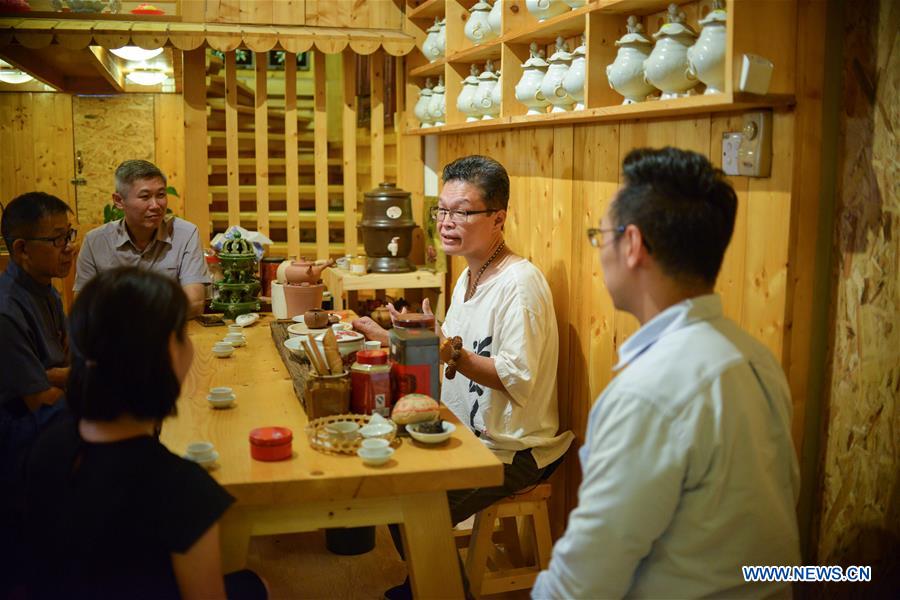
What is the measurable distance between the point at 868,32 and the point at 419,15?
3494mm

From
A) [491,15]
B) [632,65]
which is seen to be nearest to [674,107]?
[632,65]

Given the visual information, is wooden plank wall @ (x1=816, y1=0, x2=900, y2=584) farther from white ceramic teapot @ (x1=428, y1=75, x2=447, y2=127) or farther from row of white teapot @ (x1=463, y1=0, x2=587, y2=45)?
white ceramic teapot @ (x1=428, y1=75, x2=447, y2=127)

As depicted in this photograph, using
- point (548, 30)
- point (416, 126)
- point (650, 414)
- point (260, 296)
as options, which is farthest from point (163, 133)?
point (650, 414)

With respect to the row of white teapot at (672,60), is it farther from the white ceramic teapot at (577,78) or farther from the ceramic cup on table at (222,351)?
the ceramic cup on table at (222,351)

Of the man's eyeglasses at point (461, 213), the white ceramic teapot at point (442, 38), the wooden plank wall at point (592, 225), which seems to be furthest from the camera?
the white ceramic teapot at point (442, 38)

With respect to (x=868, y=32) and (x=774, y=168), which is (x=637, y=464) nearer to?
(x=774, y=168)

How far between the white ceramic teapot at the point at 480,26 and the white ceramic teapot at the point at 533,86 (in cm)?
58

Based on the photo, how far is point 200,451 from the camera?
1957 mm

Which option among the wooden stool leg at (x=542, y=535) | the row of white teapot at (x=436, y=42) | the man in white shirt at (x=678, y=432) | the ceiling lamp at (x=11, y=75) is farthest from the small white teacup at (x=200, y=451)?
the ceiling lamp at (x=11, y=75)

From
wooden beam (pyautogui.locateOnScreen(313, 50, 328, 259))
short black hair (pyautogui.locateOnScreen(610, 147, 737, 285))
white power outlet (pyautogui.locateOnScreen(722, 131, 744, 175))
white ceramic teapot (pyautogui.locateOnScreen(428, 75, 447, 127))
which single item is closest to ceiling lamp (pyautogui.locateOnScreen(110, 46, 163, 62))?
wooden beam (pyautogui.locateOnScreen(313, 50, 328, 259))

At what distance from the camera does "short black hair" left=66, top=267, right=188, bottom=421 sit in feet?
5.12

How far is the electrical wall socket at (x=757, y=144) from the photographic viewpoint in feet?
6.91

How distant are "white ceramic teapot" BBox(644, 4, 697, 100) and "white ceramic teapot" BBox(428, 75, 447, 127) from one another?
7.67 ft

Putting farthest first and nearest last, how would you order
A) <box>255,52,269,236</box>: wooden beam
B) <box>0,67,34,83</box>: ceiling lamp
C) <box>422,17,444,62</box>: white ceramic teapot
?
<box>0,67,34,83</box>: ceiling lamp, <box>255,52,269,236</box>: wooden beam, <box>422,17,444,62</box>: white ceramic teapot
